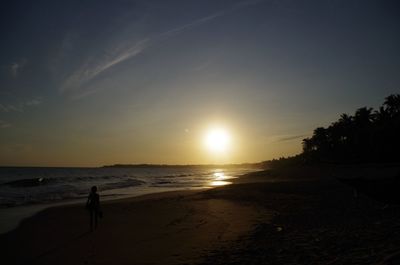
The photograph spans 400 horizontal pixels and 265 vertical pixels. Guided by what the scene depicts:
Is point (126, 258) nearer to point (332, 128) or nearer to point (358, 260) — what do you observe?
point (358, 260)

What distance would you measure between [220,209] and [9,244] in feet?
31.9

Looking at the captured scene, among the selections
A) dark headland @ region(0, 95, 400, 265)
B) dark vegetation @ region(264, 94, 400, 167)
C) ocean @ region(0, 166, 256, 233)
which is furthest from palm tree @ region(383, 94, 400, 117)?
dark headland @ region(0, 95, 400, 265)

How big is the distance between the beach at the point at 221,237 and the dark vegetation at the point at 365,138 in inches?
1795

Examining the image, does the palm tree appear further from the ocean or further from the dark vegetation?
the ocean

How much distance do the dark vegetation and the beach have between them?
150 ft

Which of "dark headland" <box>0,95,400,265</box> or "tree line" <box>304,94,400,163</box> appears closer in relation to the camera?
"dark headland" <box>0,95,400,265</box>

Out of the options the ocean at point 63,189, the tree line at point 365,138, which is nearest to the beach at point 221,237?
the ocean at point 63,189

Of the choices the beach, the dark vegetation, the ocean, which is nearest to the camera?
the beach

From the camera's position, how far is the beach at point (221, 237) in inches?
318

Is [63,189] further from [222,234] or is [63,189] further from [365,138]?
[365,138]

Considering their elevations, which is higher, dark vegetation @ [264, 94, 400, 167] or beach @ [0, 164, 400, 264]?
dark vegetation @ [264, 94, 400, 167]

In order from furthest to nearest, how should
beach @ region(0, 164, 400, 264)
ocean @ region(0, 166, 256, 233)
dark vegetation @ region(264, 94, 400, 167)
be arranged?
dark vegetation @ region(264, 94, 400, 167) → ocean @ region(0, 166, 256, 233) → beach @ region(0, 164, 400, 264)

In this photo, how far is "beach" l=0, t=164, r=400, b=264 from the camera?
8070mm

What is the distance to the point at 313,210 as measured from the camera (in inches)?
610
